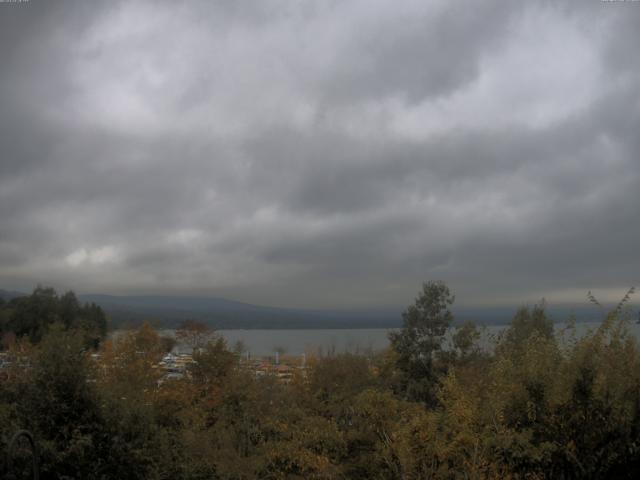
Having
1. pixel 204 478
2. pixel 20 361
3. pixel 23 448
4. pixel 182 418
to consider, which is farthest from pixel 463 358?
pixel 23 448

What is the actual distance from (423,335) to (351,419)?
20865 mm

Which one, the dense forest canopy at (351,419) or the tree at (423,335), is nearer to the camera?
the dense forest canopy at (351,419)

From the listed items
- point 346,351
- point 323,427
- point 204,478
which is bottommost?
point 204,478

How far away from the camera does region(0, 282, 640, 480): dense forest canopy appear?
9133 mm

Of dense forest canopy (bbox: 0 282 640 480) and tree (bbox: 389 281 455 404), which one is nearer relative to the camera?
dense forest canopy (bbox: 0 282 640 480)

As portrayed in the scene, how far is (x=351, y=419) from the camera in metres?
16.3

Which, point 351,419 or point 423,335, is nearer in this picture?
point 351,419

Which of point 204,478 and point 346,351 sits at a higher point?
point 346,351

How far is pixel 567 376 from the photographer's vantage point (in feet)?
29.6

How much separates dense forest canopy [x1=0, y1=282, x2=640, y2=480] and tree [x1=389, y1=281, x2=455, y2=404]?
1325 cm

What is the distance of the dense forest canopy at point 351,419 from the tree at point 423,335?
43.5 ft

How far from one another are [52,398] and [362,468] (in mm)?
7346

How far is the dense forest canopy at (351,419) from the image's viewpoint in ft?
30.0

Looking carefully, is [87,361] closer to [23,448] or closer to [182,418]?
[23,448]
